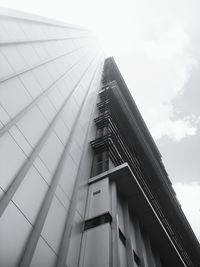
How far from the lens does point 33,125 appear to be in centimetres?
971

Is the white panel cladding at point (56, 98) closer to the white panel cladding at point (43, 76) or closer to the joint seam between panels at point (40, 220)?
the white panel cladding at point (43, 76)

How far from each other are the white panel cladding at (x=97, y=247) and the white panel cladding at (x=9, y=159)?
323 cm

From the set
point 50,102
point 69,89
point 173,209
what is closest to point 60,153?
point 50,102

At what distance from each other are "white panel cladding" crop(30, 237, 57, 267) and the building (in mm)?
24

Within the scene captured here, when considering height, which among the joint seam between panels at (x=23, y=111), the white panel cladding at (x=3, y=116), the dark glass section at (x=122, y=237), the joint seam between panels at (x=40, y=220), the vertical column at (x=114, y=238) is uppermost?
the white panel cladding at (x=3, y=116)

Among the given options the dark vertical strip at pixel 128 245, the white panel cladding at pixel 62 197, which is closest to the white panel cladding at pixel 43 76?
the white panel cladding at pixel 62 197

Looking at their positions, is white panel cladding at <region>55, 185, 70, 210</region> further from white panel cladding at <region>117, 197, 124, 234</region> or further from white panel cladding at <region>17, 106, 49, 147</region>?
white panel cladding at <region>117, 197, 124, 234</region>

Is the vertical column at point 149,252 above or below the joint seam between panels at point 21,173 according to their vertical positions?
below

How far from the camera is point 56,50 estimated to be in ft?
70.9

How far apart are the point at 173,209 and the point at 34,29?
63.9ft

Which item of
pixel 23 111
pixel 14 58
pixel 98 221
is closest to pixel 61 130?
pixel 23 111

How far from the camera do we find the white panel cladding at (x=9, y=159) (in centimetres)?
661

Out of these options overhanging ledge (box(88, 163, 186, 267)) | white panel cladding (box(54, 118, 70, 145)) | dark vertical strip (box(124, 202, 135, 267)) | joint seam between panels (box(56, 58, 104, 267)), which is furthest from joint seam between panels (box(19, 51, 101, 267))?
dark vertical strip (box(124, 202, 135, 267))

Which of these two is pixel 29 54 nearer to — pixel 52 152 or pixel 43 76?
pixel 43 76
